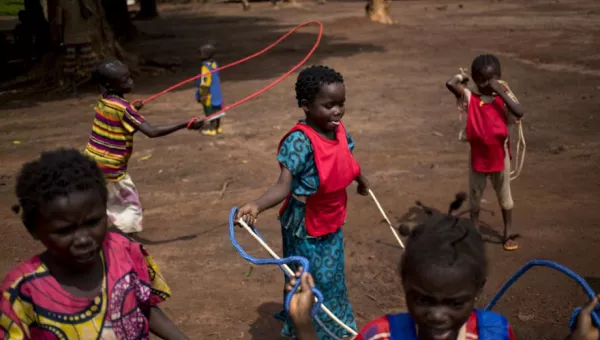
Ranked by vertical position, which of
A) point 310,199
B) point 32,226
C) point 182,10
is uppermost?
point 32,226

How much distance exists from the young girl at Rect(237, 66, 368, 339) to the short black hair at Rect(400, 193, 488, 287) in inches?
64.2

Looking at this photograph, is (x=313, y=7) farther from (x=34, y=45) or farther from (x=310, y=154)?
(x=310, y=154)

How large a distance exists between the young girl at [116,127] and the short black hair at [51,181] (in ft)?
9.45

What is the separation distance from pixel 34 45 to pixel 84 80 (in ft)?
14.2

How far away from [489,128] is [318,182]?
227 centimetres

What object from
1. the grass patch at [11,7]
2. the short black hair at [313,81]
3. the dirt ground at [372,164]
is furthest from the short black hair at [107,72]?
the grass patch at [11,7]

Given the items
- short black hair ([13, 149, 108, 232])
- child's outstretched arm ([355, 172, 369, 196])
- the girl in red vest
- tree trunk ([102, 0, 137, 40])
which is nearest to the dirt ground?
the girl in red vest

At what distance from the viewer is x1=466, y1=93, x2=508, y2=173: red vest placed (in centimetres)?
541

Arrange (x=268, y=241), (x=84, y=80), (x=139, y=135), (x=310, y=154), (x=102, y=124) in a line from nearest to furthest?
1. (x=310, y=154)
2. (x=102, y=124)
3. (x=268, y=241)
4. (x=139, y=135)
5. (x=84, y=80)

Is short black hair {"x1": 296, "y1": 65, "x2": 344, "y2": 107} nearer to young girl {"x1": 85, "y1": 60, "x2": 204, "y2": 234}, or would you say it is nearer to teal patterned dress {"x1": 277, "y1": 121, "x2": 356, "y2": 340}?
teal patterned dress {"x1": 277, "y1": 121, "x2": 356, "y2": 340}

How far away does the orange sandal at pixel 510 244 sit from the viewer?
571cm

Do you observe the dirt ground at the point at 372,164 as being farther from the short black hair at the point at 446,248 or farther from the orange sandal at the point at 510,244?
the short black hair at the point at 446,248

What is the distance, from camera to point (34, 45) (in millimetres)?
18172

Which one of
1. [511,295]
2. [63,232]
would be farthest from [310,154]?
[511,295]
